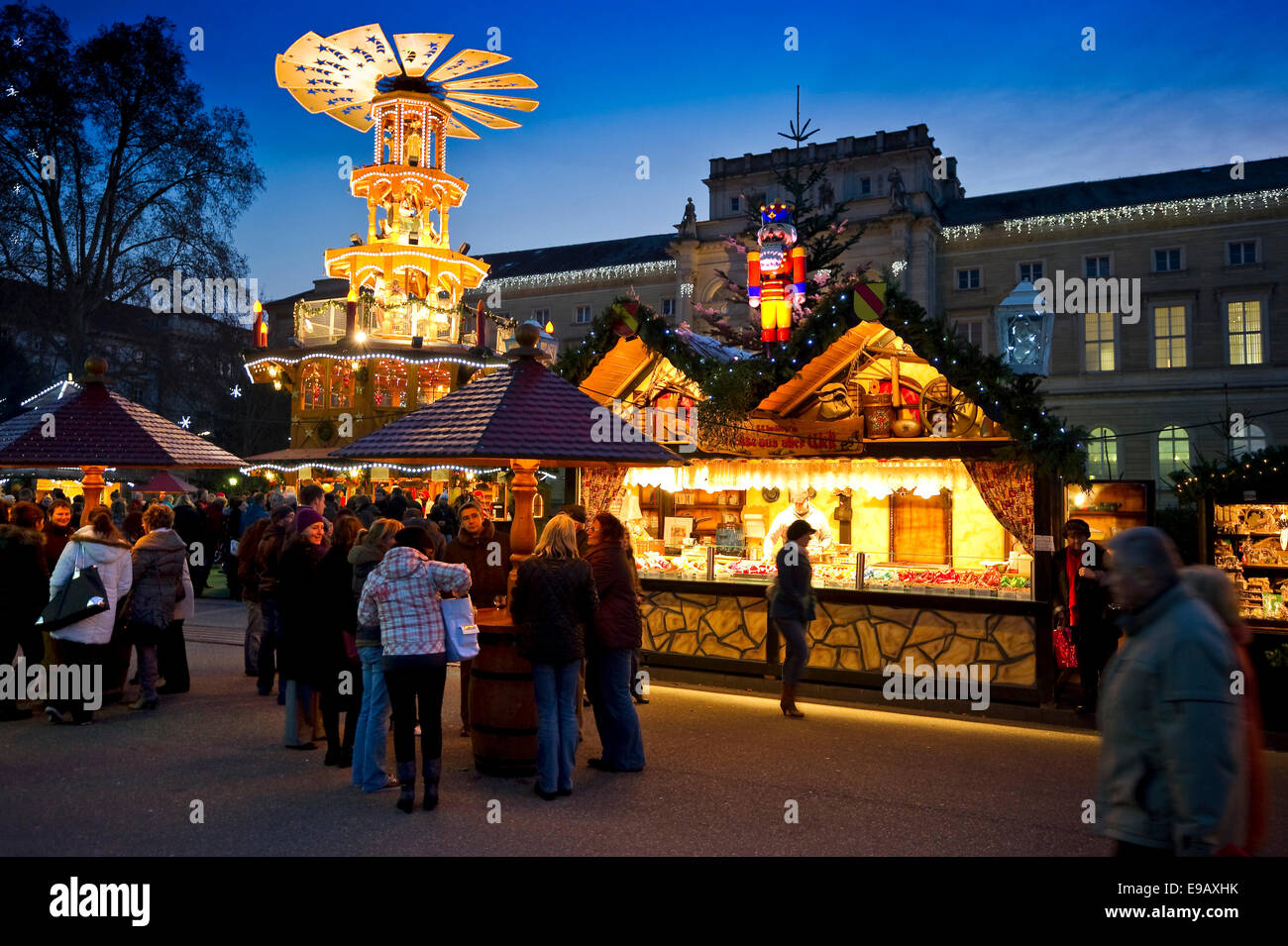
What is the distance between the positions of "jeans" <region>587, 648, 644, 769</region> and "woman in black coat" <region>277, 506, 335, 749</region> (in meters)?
2.01

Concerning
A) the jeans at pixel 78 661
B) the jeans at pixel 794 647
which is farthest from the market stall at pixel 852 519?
the jeans at pixel 78 661

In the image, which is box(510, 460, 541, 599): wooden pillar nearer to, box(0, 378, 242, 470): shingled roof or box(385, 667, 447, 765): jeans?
box(385, 667, 447, 765): jeans

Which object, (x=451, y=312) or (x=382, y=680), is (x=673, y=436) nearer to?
(x=382, y=680)

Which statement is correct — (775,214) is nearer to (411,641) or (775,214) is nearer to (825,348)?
(825,348)

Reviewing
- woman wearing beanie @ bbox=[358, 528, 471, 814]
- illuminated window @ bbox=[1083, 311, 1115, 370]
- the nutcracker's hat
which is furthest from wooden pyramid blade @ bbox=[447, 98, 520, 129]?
illuminated window @ bbox=[1083, 311, 1115, 370]

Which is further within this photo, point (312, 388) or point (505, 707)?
point (312, 388)

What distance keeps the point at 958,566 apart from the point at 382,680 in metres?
7.47

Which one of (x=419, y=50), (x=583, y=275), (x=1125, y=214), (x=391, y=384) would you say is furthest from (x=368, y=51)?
(x=1125, y=214)

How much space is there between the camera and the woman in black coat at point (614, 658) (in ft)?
21.6

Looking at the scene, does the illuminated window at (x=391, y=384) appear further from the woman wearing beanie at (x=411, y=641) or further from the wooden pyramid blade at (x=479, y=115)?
the woman wearing beanie at (x=411, y=641)

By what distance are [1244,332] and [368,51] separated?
111ft

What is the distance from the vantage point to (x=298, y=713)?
280 inches
